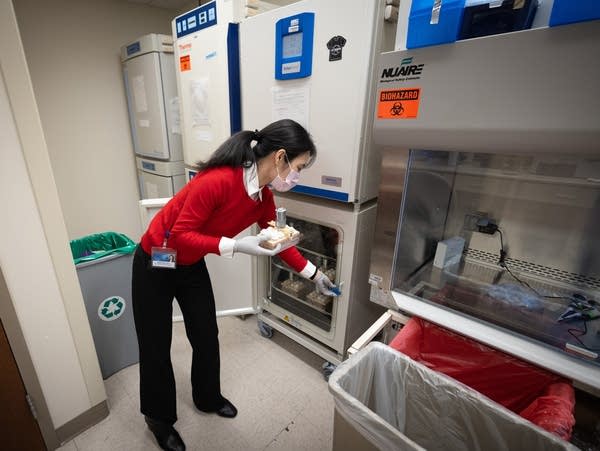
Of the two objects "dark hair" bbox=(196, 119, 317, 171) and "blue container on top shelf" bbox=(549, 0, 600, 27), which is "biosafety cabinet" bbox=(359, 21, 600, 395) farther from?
"dark hair" bbox=(196, 119, 317, 171)

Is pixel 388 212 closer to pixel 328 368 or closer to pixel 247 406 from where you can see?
pixel 328 368

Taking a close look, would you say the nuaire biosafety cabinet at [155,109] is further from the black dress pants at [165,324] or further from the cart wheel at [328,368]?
the cart wheel at [328,368]

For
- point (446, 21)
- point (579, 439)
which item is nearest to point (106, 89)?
point (446, 21)

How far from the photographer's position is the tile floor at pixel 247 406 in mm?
1450

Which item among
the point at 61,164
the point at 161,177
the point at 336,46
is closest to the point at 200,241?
the point at 336,46

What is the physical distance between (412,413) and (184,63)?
2185 millimetres

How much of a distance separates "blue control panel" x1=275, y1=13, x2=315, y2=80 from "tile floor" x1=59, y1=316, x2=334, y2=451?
5.45 feet

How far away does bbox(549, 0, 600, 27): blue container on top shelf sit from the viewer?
56cm

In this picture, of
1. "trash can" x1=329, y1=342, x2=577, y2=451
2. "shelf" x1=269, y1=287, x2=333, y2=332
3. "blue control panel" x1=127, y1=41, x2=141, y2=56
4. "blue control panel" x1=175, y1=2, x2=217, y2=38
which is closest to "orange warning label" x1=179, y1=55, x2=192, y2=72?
"blue control panel" x1=175, y1=2, x2=217, y2=38

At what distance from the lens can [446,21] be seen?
0.71 metres

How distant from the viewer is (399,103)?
2.72ft

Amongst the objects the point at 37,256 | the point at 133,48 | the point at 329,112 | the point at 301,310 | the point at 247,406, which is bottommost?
the point at 247,406

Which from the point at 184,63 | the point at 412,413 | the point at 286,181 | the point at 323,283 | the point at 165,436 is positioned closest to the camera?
the point at 412,413

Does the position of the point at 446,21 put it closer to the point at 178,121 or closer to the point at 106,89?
the point at 178,121
